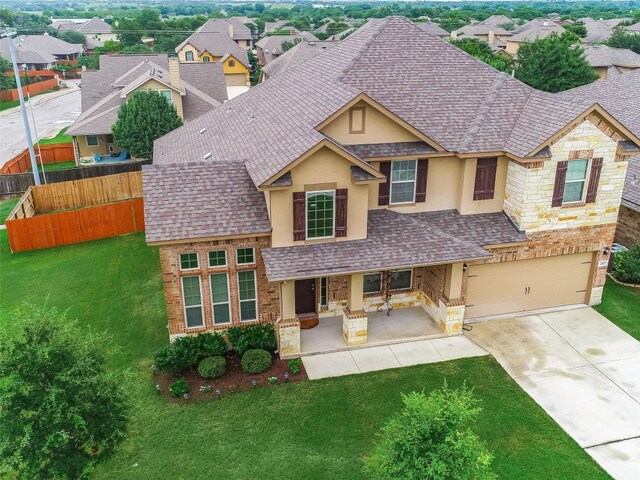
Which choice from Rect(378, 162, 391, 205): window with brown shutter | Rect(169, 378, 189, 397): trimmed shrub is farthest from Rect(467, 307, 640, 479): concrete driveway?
Rect(169, 378, 189, 397): trimmed shrub

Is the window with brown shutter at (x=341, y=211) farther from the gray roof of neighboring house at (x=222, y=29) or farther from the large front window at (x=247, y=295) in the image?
the gray roof of neighboring house at (x=222, y=29)

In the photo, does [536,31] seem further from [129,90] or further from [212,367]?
[212,367]

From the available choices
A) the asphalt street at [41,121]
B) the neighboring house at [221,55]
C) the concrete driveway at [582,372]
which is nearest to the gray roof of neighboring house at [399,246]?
the concrete driveway at [582,372]

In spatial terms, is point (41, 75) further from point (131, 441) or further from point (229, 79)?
point (131, 441)

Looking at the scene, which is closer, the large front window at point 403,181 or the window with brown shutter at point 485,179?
the large front window at point 403,181

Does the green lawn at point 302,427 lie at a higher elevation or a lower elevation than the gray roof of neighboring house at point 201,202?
lower

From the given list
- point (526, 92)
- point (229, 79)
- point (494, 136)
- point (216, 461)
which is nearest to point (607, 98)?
point (526, 92)

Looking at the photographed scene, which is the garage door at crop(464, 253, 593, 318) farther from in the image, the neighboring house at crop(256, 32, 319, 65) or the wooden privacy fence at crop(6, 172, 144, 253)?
the neighboring house at crop(256, 32, 319, 65)
